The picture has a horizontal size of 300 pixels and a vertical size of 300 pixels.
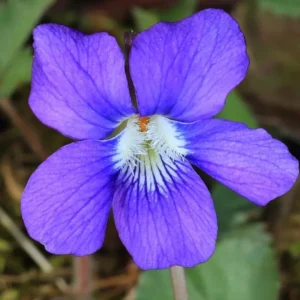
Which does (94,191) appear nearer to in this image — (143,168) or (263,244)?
(143,168)

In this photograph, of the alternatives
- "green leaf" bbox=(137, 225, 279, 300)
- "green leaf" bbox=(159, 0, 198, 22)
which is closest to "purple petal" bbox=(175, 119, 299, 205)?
"green leaf" bbox=(137, 225, 279, 300)

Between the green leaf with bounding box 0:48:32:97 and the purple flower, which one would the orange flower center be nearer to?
the purple flower

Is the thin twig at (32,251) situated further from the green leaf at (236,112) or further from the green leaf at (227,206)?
the green leaf at (236,112)

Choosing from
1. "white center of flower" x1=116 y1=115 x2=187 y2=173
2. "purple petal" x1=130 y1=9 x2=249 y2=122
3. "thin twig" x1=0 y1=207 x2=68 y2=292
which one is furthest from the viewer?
"thin twig" x1=0 y1=207 x2=68 y2=292

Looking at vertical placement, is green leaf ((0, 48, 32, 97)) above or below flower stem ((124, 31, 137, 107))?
below

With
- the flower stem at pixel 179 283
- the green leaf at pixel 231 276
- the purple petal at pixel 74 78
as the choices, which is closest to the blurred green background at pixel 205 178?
the green leaf at pixel 231 276

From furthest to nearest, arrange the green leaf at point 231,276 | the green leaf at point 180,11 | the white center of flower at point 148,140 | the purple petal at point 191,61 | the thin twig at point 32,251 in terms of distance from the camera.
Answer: the green leaf at point 180,11 → the thin twig at point 32,251 → the green leaf at point 231,276 → the white center of flower at point 148,140 → the purple petal at point 191,61

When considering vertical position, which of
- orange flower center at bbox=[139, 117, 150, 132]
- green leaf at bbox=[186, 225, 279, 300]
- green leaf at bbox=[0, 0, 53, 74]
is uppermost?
green leaf at bbox=[0, 0, 53, 74]

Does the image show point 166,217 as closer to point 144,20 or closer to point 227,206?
point 227,206
